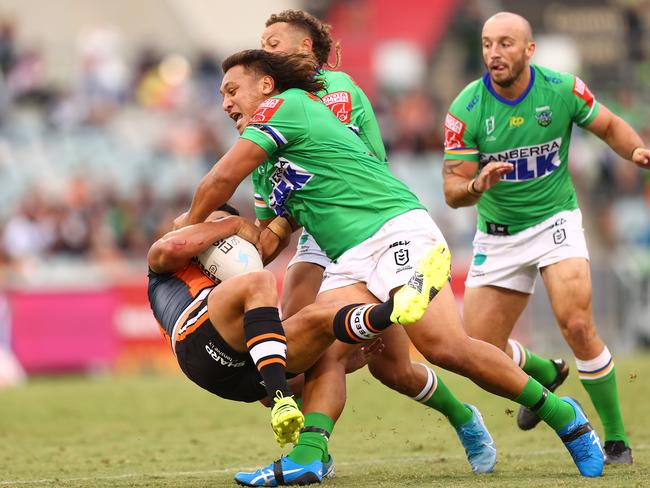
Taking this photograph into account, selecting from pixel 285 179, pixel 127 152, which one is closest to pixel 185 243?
pixel 285 179

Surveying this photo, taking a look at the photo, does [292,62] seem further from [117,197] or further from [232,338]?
[117,197]

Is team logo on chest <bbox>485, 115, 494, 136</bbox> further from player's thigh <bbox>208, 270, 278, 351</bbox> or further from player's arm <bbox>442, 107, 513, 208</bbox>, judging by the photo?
player's thigh <bbox>208, 270, 278, 351</bbox>

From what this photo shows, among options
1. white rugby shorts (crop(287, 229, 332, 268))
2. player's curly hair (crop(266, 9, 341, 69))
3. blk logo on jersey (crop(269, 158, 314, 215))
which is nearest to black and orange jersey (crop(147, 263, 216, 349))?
blk logo on jersey (crop(269, 158, 314, 215))

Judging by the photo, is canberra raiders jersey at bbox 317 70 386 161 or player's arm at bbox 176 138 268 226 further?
canberra raiders jersey at bbox 317 70 386 161

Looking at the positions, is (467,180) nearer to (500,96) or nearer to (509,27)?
(500,96)

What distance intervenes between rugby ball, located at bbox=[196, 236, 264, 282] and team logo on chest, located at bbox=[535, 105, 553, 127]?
7.56 ft

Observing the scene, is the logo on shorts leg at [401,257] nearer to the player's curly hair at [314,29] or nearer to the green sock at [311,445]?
the green sock at [311,445]

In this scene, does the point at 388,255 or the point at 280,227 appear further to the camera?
the point at 280,227

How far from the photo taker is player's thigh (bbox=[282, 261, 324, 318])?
25.7 ft

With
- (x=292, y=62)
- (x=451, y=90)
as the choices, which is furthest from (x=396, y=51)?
(x=292, y=62)

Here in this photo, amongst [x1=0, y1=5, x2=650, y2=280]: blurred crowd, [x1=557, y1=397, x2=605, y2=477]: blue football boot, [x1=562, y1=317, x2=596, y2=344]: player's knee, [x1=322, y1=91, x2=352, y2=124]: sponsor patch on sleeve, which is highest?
[x1=0, y1=5, x2=650, y2=280]: blurred crowd

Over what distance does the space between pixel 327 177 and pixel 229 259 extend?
73 cm

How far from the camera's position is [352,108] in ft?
25.7

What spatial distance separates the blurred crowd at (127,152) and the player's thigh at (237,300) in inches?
441
